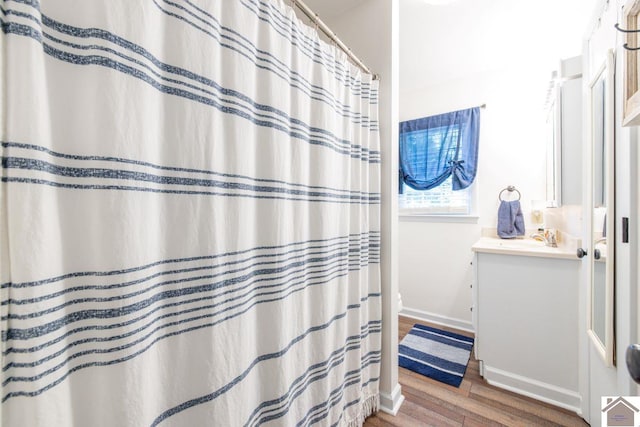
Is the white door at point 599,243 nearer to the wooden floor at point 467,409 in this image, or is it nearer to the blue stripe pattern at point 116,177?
the wooden floor at point 467,409


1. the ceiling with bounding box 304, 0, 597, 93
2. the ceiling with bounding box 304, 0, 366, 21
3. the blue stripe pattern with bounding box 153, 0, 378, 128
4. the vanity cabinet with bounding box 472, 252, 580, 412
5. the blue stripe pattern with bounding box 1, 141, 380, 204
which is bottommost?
the vanity cabinet with bounding box 472, 252, 580, 412

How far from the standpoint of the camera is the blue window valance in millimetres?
2391

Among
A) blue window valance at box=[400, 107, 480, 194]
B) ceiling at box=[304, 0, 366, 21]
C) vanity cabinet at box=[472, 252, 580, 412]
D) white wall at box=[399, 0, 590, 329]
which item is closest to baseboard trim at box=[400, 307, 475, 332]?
white wall at box=[399, 0, 590, 329]

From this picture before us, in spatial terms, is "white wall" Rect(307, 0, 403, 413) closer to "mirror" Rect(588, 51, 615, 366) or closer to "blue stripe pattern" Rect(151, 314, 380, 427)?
"blue stripe pattern" Rect(151, 314, 380, 427)

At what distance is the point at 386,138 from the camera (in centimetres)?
139

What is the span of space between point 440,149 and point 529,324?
1679 millimetres

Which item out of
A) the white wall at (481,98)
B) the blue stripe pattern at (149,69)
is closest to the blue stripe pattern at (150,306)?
the blue stripe pattern at (149,69)

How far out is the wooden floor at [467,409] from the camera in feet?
4.42

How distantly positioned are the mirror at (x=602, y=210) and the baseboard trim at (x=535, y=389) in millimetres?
551

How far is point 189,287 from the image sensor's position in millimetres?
584

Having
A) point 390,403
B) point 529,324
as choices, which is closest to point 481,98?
point 529,324

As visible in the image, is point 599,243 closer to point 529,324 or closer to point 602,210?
point 602,210

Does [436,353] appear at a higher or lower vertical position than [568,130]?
lower

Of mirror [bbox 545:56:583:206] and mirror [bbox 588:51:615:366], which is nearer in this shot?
mirror [bbox 588:51:615:366]
